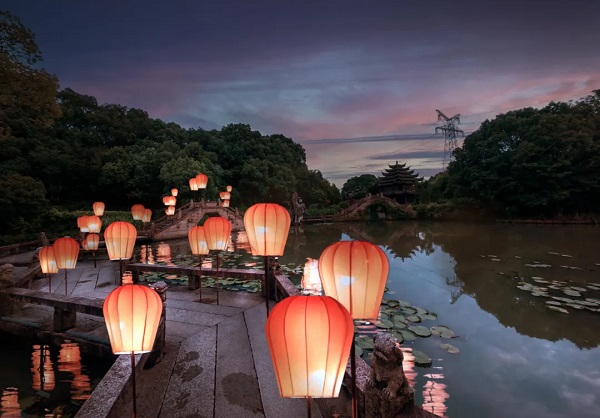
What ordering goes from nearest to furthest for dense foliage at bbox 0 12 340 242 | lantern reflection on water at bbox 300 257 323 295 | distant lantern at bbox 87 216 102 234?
lantern reflection on water at bbox 300 257 323 295 < distant lantern at bbox 87 216 102 234 < dense foliage at bbox 0 12 340 242

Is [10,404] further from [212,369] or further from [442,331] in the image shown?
[442,331]

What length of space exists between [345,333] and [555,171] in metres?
31.0

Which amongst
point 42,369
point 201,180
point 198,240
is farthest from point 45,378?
point 201,180

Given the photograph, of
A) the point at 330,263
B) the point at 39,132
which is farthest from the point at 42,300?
the point at 39,132

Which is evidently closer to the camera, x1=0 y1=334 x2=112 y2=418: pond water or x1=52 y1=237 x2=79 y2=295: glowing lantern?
x1=0 y1=334 x2=112 y2=418: pond water

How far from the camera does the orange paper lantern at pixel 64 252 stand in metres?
6.18

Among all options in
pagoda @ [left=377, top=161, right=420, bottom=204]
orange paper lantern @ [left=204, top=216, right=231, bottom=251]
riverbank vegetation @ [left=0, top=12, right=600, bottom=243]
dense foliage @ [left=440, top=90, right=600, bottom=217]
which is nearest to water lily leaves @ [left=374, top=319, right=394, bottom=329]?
orange paper lantern @ [left=204, top=216, right=231, bottom=251]

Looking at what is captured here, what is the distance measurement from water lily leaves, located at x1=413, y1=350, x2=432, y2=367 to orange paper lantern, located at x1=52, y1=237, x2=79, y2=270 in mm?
6760

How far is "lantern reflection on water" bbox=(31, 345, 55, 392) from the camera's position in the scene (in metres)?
4.26

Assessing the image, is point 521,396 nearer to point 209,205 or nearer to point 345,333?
point 345,333

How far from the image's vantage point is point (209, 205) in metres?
24.4

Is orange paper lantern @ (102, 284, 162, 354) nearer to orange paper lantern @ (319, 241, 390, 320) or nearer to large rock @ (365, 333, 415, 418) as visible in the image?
orange paper lantern @ (319, 241, 390, 320)

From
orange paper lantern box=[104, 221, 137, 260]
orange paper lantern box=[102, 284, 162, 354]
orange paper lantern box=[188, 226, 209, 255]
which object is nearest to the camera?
Answer: orange paper lantern box=[102, 284, 162, 354]

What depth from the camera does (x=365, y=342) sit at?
17.7 ft
